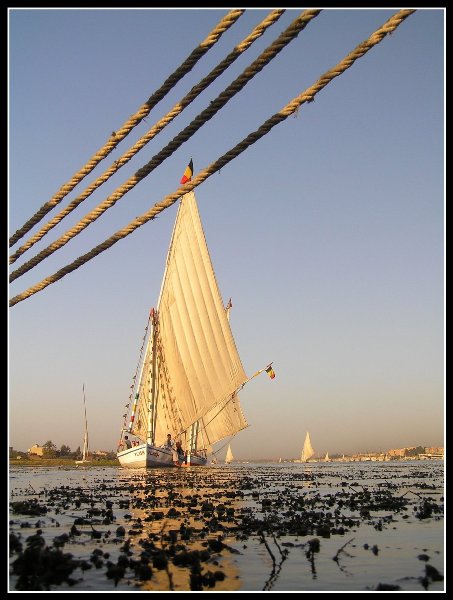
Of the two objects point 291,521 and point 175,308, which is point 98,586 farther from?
point 175,308

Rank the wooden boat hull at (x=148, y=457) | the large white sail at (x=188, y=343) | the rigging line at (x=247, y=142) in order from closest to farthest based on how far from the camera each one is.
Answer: the rigging line at (x=247, y=142), the large white sail at (x=188, y=343), the wooden boat hull at (x=148, y=457)

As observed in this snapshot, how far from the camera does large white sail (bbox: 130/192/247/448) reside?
53781 mm

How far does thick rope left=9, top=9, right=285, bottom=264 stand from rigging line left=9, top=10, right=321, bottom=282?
130mm

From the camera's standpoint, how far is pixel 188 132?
4.97 m

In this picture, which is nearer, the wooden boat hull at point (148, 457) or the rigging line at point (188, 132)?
the rigging line at point (188, 132)

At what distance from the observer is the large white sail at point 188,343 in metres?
A: 53.8

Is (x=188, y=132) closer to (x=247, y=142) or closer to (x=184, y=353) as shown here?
(x=247, y=142)

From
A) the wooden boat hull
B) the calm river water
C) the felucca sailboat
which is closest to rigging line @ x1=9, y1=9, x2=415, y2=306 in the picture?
the calm river water

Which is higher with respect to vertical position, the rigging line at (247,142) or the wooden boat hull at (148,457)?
the rigging line at (247,142)

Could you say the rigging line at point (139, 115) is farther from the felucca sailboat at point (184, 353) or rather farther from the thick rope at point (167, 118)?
the felucca sailboat at point (184, 353)

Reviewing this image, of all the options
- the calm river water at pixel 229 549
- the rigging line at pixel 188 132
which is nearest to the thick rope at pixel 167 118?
the rigging line at pixel 188 132

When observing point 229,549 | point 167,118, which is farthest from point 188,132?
point 229,549

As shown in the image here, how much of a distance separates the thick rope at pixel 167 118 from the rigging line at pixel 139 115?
→ 13 centimetres

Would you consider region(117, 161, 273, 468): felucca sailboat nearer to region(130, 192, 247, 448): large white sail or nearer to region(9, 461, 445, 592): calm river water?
region(130, 192, 247, 448): large white sail
